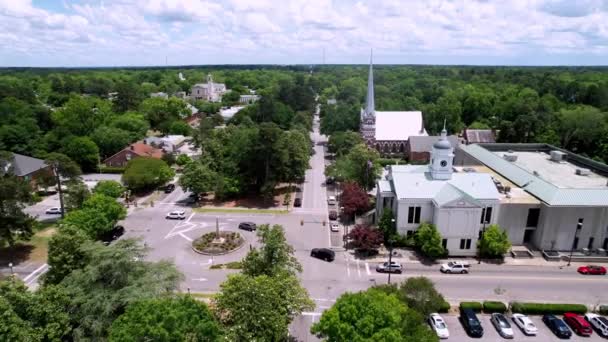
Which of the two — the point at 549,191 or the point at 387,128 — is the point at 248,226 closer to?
the point at 549,191

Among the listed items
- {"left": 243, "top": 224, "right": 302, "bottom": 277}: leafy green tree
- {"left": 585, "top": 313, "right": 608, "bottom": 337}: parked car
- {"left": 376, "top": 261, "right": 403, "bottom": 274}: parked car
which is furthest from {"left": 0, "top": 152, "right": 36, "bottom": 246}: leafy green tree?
{"left": 585, "top": 313, "right": 608, "bottom": 337}: parked car

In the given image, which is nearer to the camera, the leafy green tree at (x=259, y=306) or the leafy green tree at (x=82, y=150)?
the leafy green tree at (x=259, y=306)

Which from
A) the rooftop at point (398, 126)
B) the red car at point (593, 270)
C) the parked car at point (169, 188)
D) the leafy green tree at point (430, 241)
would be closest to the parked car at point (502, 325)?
the leafy green tree at point (430, 241)

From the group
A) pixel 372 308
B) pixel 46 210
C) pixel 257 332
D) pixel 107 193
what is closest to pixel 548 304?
pixel 372 308

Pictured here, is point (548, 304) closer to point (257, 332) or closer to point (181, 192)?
point (257, 332)

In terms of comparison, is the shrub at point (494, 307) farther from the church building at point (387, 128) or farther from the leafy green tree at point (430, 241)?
the church building at point (387, 128)

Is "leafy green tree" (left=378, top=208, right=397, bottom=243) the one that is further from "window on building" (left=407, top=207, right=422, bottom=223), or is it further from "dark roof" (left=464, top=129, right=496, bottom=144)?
"dark roof" (left=464, top=129, right=496, bottom=144)
